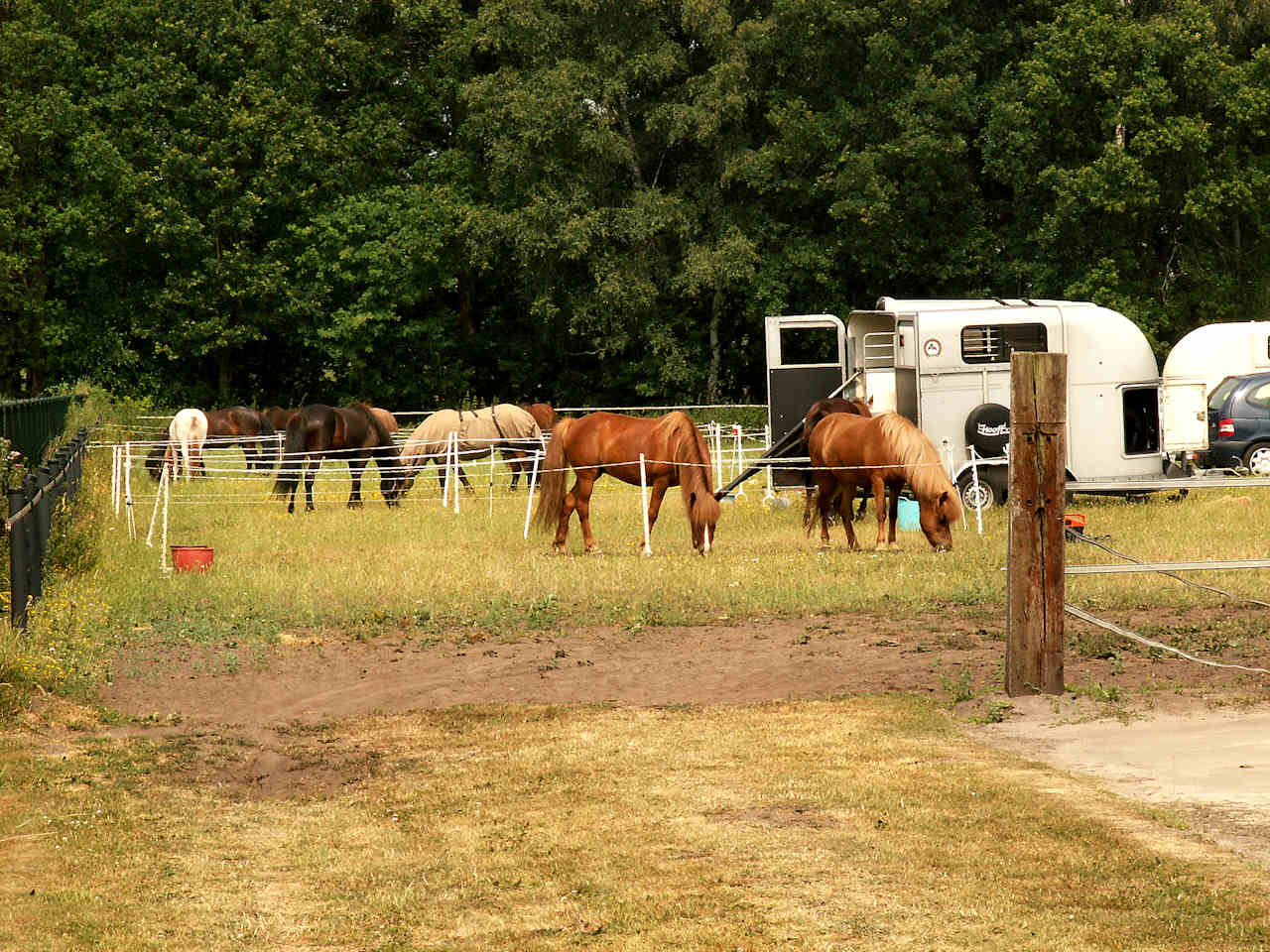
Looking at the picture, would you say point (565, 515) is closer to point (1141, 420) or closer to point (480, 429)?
point (1141, 420)

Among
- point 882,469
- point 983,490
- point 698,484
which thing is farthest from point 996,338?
point 698,484

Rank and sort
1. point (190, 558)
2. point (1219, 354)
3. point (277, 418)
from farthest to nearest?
1. point (277, 418)
2. point (1219, 354)
3. point (190, 558)

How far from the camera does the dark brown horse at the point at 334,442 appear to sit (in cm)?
2488

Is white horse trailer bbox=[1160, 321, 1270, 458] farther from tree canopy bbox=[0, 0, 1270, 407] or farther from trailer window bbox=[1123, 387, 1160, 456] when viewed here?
tree canopy bbox=[0, 0, 1270, 407]

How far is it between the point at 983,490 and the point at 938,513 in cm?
497

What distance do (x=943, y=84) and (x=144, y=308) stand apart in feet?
75.4

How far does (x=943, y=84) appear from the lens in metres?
41.8

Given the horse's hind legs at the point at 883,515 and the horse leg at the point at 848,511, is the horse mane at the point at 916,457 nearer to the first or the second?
the horse's hind legs at the point at 883,515

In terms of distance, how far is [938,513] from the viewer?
1756cm

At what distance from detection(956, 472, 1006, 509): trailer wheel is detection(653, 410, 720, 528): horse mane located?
5568 millimetres

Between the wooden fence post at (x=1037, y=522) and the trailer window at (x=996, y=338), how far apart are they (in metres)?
12.9

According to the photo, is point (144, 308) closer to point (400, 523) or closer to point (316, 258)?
point (316, 258)

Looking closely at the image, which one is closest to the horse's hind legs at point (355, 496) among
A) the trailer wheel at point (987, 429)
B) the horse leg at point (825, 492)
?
the horse leg at point (825, 492)

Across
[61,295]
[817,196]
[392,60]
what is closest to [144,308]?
[61,295]
